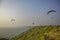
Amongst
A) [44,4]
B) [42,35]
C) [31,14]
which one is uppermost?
[44,4]

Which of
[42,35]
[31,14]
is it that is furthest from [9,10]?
[42,35]

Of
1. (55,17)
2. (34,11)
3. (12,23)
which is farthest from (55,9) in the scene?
(12,23)

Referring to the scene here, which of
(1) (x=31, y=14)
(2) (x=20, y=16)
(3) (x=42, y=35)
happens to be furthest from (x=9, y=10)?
(3) (x=42, y=35)

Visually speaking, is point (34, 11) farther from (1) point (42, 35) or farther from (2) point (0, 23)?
(2) point (0, 23)

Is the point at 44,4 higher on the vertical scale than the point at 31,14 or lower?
higher

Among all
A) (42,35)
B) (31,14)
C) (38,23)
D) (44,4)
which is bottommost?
(42,35)

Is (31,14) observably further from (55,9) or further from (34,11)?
(55,9)

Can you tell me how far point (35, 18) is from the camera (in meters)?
2.59

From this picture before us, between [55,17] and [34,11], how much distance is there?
15.1 inches

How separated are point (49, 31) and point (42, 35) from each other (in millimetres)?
141

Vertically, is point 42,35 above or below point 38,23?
below

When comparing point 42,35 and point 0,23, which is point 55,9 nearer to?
point 42,35

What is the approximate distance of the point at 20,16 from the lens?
259cm

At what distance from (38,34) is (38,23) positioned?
191 millimetres
